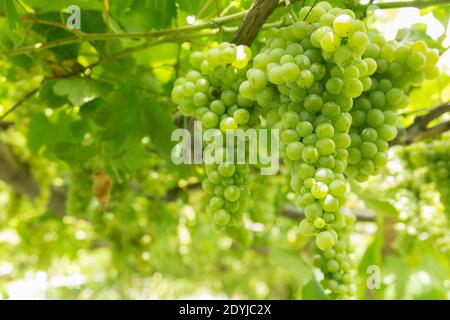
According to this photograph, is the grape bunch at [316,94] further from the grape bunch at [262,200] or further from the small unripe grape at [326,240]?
the grape bunch at [262,200]

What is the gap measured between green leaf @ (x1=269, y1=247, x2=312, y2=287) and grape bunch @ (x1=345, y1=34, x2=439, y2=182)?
51 centimetres

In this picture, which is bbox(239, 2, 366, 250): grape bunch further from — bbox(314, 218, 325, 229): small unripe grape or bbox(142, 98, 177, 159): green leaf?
bbox(142, 98, 177, 159): green leaf

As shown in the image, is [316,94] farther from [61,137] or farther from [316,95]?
[61,137]

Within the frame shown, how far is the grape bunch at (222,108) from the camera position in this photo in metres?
0.73

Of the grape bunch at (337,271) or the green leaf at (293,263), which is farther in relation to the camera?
the green leaf at (293,263)

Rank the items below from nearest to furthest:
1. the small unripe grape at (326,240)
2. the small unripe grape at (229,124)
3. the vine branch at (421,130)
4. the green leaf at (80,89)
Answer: the small unripe grape at (326,240)
the small unripe grape at (229,124)
the green leaf at (80,89)
the vine branch at (421,130)

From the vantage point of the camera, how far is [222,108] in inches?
30.1

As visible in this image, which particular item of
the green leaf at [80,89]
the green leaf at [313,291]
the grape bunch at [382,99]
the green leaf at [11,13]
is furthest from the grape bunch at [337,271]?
the green leaf at [11,13]

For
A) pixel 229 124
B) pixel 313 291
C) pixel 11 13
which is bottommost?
pixel 313 291

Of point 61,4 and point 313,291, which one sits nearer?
point 61,4

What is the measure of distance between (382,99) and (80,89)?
634mm

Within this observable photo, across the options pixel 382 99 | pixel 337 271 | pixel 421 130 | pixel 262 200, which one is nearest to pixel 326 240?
pixel 382 99

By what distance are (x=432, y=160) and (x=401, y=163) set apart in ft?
0.69

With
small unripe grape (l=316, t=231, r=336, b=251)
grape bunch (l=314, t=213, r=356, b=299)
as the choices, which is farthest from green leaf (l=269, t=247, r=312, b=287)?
small unripe grape (l=316, t=231, r=336, b=251)
